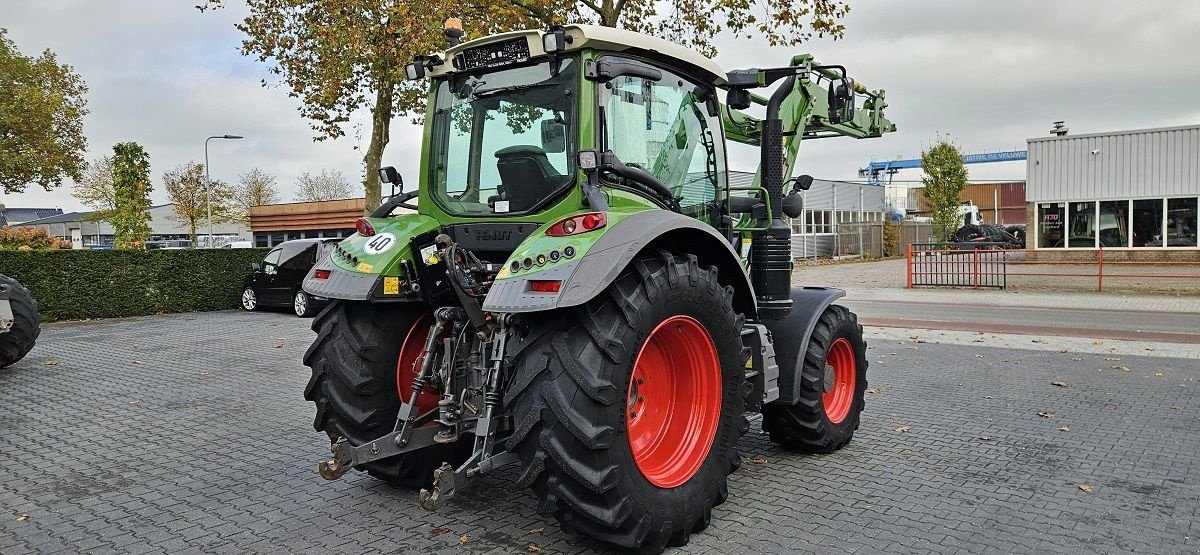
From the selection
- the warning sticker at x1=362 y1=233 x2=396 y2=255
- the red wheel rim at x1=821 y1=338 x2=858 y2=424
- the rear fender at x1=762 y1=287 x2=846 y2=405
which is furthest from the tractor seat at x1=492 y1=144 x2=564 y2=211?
the red wheel rim at x1=821 y1=338 x2=858 y2=424

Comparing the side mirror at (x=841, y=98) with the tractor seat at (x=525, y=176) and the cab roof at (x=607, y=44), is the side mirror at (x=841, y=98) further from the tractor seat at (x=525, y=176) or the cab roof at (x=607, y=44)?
the tractor seat at (x=525, y=176)

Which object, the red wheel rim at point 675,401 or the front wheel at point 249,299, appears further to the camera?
the front wheel at point 249,299

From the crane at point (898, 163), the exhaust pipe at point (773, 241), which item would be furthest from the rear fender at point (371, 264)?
the crane at point (898, 163)

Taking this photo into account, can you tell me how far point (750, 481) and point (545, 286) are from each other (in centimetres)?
212

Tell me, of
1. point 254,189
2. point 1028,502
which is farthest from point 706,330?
point 254,189

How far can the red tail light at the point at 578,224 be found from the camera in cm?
371

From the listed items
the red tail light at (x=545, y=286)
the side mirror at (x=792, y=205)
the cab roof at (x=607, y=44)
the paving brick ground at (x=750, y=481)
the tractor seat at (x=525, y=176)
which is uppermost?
the cab roof at (x=607, y=44)

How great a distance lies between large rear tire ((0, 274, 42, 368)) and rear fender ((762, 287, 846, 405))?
8616 mm

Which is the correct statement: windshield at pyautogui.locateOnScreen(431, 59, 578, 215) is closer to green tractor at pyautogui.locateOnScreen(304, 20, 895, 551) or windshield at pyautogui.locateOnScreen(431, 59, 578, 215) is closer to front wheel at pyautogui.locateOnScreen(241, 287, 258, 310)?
green tractor at pyautogui.locateOnScreen(304, 20, 895, 551)

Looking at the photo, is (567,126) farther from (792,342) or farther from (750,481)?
(750,481)

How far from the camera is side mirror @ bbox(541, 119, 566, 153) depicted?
4.23 meters

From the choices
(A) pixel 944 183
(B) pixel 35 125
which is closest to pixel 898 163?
(A) pixel 944 183

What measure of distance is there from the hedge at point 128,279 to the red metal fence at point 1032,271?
654 inches

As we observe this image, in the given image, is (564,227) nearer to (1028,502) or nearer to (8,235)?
(1028,502)
